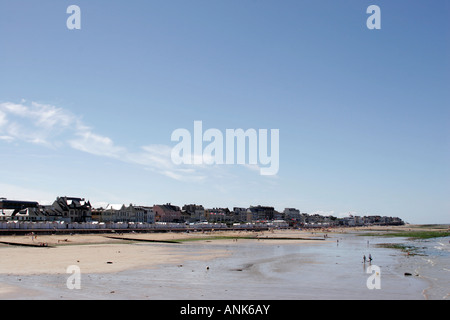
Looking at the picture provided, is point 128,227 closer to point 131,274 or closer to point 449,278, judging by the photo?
point 131,274

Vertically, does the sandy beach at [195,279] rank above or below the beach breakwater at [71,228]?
above

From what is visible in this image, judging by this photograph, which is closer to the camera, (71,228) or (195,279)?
(195,279)

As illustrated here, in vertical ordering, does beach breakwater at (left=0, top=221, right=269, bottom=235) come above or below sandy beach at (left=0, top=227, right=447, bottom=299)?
below

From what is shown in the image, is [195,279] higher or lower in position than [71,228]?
higher

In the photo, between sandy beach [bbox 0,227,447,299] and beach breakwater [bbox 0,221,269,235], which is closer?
sandy beach [bbox 0,227,447,299]

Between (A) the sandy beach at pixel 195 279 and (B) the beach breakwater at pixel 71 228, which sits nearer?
(A) the sandy beach at pixel 195 279

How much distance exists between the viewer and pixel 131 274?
32594mm
